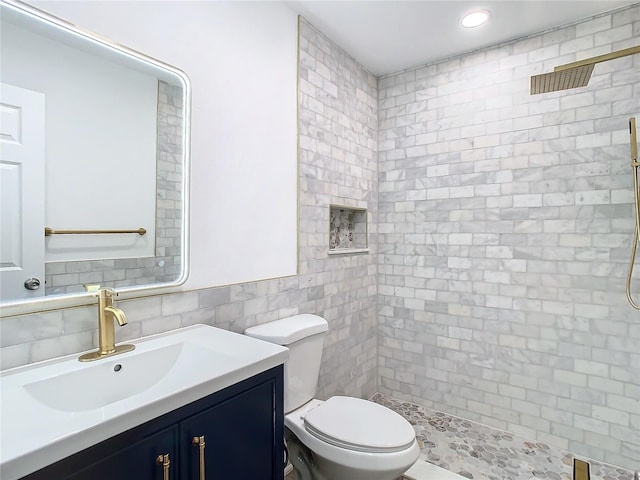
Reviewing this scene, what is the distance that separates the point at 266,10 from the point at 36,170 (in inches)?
57.5

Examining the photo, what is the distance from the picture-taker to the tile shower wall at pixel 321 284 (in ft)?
4.35

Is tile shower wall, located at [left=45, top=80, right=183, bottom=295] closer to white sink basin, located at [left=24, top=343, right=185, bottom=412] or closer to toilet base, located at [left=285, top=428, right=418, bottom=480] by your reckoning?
white sink basin, located at [left=24, top=343, right=185, bottom=412]

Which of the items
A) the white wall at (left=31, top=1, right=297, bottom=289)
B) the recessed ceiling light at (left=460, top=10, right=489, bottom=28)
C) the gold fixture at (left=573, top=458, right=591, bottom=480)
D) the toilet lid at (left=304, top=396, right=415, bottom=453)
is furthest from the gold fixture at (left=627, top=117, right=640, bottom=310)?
the white wall at (left=31, top=1, right=297, bottom=289)

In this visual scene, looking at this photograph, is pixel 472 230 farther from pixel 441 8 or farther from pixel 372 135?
pixel 441 8

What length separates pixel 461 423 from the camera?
8.39 ft

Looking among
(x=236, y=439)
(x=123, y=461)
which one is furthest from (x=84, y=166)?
(x=236, y=439)

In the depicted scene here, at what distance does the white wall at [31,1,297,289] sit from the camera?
1.44m

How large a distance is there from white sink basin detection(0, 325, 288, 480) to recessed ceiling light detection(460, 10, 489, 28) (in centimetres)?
227

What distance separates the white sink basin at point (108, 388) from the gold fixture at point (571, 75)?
5.85 feet

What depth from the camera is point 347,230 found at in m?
2.82

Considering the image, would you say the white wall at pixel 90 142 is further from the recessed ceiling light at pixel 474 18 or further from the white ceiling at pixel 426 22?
the recessed ceiling light at pixel 474 18

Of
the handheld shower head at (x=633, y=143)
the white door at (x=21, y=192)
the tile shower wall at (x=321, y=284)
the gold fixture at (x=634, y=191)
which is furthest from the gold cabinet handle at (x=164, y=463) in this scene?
the handheld shower head at (x=633, y=143)

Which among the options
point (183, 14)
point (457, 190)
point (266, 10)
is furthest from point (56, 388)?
point (457, 190)

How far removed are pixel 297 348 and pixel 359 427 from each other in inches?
18.2
